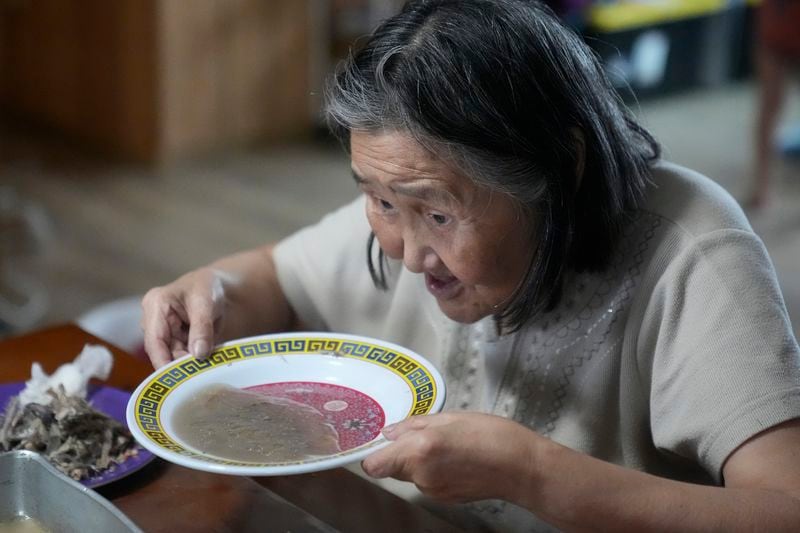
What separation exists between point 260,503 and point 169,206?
319 cm

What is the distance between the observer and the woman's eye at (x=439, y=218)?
46.4 inches

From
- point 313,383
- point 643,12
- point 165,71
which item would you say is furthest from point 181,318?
point 643,12

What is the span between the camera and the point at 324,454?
1104 millimetres

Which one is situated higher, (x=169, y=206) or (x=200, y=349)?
(x=200, y=349)

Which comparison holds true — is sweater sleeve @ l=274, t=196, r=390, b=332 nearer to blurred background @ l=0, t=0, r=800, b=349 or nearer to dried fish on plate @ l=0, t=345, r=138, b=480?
dried fish on plate @ l=0, t=345, r=138, b=480

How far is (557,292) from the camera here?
1281mm

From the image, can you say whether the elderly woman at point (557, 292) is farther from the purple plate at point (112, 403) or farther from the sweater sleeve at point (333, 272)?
the sweater sleeve at point (333, 272)

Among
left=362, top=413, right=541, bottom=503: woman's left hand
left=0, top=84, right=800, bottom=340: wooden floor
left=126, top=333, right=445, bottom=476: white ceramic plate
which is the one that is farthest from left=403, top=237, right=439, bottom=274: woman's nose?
left=0, top=84, right=800, bottom=340: wooden floor

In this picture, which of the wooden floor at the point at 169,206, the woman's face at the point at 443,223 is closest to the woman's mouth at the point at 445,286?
the woman's face at the point at 443,223

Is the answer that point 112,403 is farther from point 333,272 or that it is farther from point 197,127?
point 197,127

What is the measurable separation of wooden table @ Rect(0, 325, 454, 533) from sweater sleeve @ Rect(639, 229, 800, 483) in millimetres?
279

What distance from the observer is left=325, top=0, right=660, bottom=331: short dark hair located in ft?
3.65

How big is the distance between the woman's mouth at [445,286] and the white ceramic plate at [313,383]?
76 mm

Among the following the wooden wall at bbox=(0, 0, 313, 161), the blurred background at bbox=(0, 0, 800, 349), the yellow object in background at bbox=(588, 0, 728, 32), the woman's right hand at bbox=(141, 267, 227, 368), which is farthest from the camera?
the yellow object in background at bbox=(588, 0, 728, 32)
